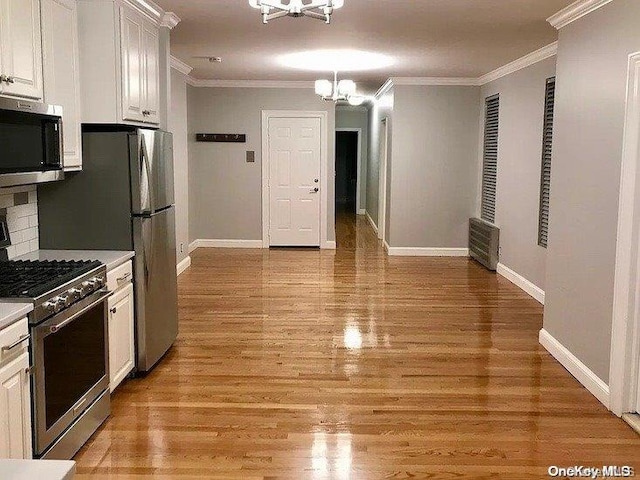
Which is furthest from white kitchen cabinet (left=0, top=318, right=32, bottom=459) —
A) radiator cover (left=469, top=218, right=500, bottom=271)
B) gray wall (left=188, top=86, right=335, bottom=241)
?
gray wall (left=188, top=86, right=335, bottom=241)

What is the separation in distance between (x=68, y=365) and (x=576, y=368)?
315cm

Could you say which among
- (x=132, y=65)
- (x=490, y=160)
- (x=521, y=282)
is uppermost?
(x=132, y=65)

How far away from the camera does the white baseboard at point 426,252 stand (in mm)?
9133

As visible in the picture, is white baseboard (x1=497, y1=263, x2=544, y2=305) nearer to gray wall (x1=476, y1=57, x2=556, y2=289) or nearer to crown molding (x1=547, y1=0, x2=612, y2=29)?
gray wall (x1=476, y1=57, x2=556, y2=289)

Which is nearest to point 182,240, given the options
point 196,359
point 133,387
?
point 196,359

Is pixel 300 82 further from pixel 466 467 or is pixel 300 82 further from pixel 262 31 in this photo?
pixel 466 467

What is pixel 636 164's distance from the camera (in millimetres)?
3459

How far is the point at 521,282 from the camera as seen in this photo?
7.02 metres

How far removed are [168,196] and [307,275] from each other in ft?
11.2

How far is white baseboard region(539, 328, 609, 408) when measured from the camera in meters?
3.83

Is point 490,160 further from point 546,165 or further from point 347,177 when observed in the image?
point 347,177

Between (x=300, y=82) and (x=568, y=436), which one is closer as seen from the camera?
(x=568, y=436)

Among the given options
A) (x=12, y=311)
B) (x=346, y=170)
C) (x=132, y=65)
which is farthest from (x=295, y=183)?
(x=346, y=170)

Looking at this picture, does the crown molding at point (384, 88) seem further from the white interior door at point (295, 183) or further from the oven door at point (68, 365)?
the oven door at point (68, 365)
